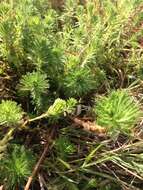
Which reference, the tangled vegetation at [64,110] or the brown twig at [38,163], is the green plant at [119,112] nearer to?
the tangled vegetation at [64,110]

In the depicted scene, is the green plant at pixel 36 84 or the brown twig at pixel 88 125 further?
the brown twig at pixel 88 125

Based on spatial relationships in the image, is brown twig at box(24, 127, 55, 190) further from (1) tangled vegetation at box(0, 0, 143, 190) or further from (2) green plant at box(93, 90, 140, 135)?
(2) green plant at box(93, 90, 140, 135)

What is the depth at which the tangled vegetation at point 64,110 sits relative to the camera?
1201 mm

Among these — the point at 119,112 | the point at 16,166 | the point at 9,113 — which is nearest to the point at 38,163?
the point at 16,166

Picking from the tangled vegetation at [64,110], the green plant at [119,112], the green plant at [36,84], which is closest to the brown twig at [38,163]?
the tangled vegetation at [64,110]

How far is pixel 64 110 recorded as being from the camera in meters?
1.24

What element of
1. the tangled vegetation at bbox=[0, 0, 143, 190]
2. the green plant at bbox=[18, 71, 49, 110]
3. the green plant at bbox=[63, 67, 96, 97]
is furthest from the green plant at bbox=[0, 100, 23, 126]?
the green plant at bbox=[63, 67, 96, 97]

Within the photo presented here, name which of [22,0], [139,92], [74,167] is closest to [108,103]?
[74,167]

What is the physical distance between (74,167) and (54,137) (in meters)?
0.13

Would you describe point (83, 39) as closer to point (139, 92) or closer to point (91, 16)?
point (91, 16)

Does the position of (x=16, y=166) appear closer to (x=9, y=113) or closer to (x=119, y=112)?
(x=9, y=113)

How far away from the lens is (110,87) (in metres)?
1.57

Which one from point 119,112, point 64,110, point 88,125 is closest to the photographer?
point 119,112

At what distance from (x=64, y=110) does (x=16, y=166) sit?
0.21 m
